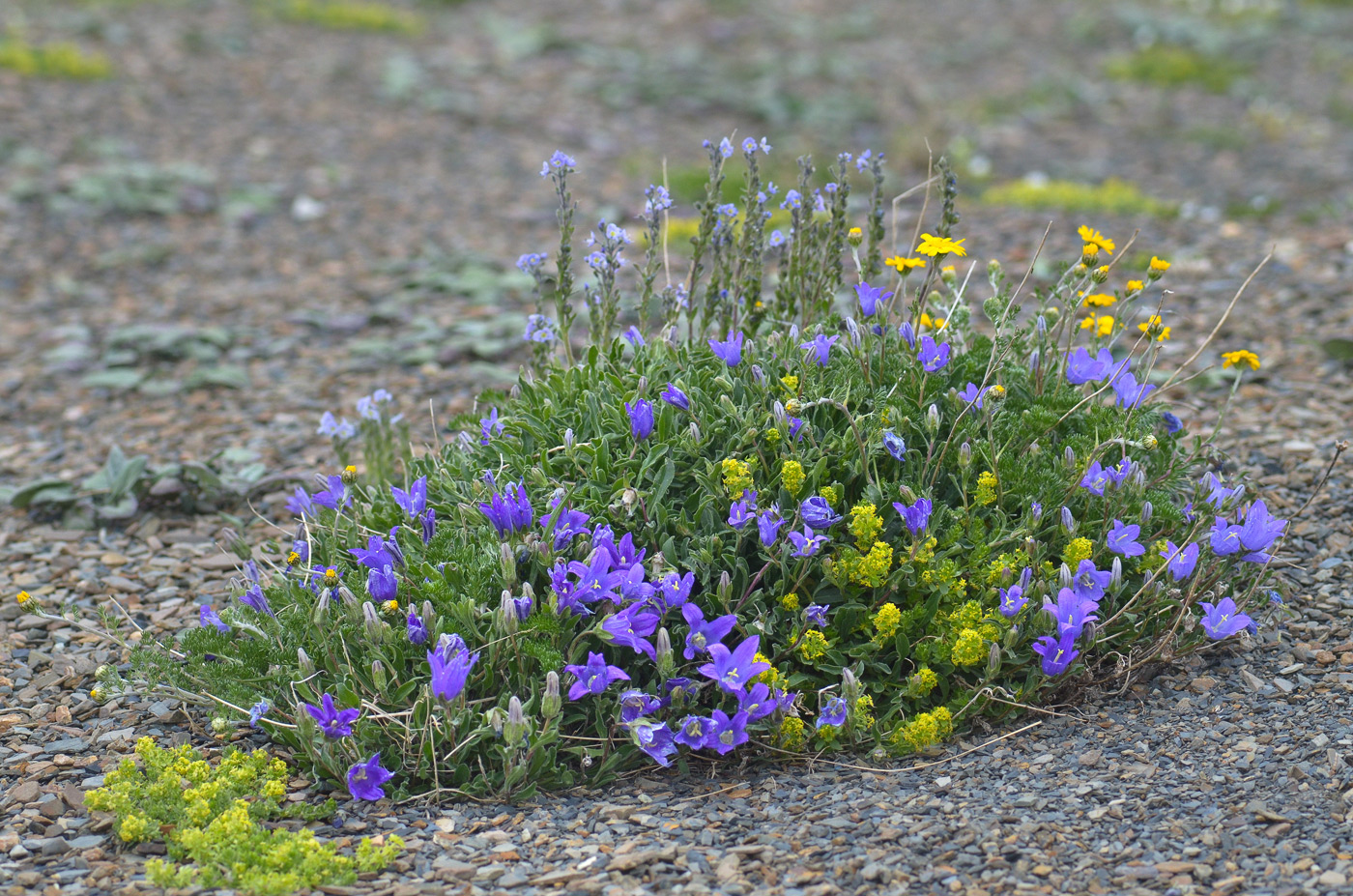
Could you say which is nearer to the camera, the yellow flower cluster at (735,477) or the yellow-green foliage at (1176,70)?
the yellow flower cluster at (735,477)

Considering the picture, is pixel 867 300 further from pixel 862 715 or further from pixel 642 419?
pixel 862 715

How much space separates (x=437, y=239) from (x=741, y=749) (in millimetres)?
4658

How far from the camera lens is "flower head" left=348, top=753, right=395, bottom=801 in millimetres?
2682

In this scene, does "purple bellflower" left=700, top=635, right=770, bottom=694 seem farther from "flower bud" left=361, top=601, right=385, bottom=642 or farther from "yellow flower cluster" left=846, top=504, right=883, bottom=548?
"flower bud" left=361, top=601, right=385, bottom=642

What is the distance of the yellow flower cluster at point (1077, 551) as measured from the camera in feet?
9.62

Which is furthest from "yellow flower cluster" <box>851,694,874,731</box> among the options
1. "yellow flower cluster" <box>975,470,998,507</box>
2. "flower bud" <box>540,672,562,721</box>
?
"flower bud" <box>540,672,562,721</box>

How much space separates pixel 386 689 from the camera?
279 cm

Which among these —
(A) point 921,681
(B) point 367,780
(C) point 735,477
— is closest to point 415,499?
(B) point 367,780

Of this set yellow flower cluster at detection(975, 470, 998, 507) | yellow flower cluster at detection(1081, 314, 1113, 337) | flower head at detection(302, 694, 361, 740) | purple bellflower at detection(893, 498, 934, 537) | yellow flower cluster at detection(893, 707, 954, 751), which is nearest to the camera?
flower head at detection(302, 694, 361, 740)

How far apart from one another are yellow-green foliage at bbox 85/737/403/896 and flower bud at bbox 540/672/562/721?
1.32 ft

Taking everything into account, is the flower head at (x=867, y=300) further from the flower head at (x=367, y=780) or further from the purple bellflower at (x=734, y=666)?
the flower head at (x=367, y=780)

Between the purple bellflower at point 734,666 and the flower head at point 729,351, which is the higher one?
the flower head at point 729,351

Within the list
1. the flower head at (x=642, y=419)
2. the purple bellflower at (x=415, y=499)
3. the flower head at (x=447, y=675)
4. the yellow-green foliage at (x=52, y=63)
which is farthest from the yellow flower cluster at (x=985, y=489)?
the yellow-green foliage at (x=52, y=63)

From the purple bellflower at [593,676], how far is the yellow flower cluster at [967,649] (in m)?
0.78
